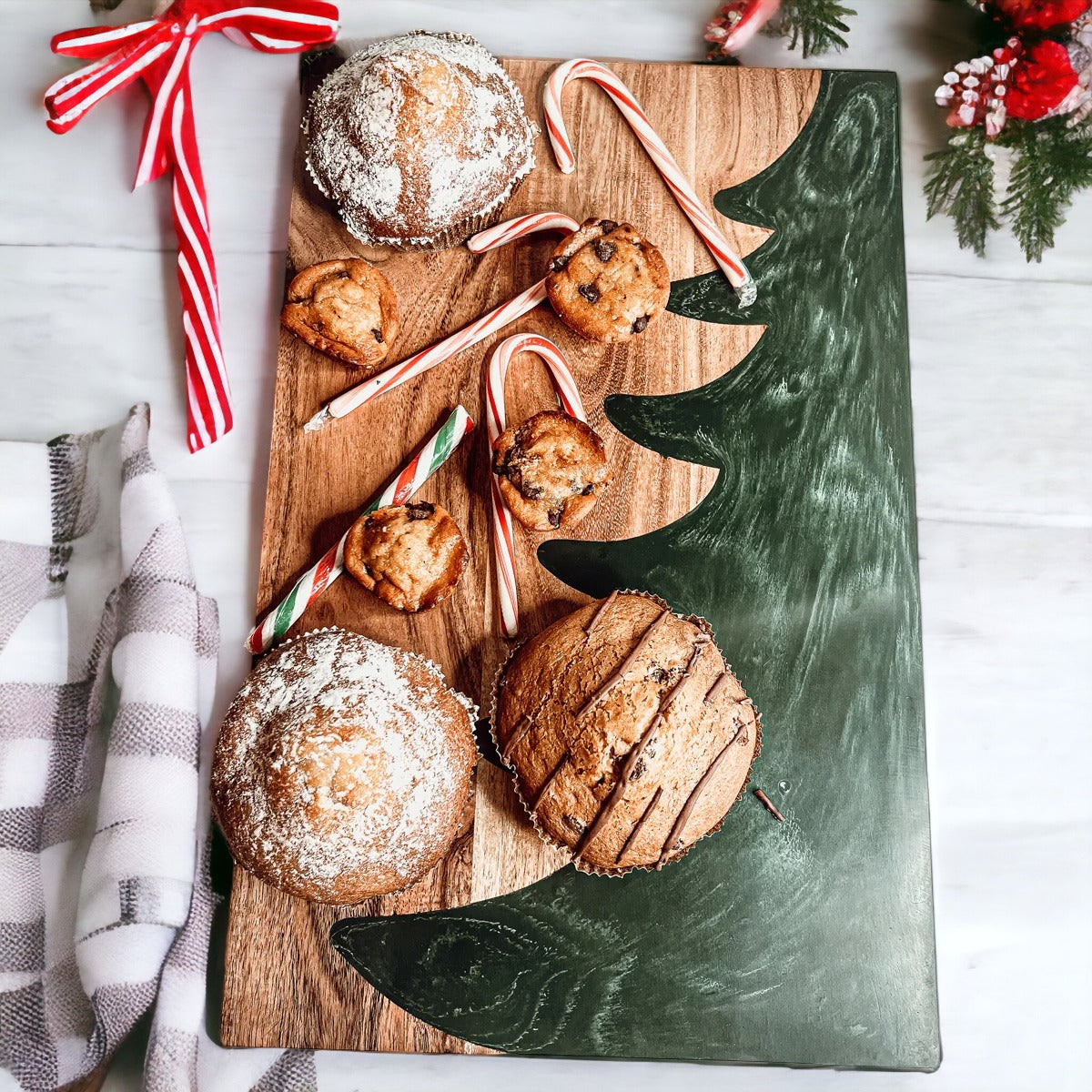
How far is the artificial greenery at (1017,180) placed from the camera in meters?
2.50

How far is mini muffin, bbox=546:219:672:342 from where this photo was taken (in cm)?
225

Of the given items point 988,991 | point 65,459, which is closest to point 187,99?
point 65,459

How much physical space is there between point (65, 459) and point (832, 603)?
2045mm

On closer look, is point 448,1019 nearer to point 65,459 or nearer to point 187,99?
point 65,459

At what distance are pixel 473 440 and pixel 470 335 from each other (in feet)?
0.87

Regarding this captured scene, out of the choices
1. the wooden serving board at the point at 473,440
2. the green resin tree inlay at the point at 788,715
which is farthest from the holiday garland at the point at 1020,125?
the wooden serving board at the point at 473,440

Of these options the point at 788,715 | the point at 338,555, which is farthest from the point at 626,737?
the point at 338,555

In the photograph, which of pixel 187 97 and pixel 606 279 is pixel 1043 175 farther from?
pixel 187 97

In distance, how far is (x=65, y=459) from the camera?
7.90ft

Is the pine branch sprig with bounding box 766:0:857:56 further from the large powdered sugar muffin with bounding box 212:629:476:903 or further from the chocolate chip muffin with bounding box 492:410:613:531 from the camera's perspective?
the large powdered sugar muffin with bounding box 212:629:476:903

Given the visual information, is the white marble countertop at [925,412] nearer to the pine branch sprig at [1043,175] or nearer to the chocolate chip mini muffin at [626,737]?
the pine branch sprig at [1043,175]

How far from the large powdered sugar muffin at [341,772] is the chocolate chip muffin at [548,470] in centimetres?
47

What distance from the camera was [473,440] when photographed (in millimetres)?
2350

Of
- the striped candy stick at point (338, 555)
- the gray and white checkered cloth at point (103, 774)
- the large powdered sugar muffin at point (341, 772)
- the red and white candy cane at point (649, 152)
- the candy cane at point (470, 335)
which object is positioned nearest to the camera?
the large powdered sugar muffin at point (341, 772)
